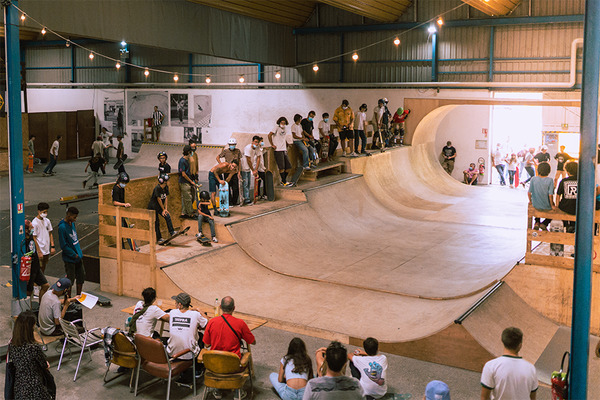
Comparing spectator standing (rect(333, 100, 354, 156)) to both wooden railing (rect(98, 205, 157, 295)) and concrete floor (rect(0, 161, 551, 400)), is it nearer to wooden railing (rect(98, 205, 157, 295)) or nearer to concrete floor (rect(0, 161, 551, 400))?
wooden railing (rect(98, 205, 157, 295))

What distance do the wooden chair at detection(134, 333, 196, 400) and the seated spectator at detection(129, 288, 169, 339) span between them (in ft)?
0.85

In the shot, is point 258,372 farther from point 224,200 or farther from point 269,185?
point 269,185

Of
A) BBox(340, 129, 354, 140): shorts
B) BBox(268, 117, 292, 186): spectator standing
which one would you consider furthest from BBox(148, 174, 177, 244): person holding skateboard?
BBox(340, 129, 354, 140): shorts

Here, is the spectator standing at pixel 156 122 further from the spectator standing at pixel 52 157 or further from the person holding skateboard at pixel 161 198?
the person holding skateboard at pixel 161 198

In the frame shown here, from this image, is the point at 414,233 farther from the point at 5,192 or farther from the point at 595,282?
the point at 5,192

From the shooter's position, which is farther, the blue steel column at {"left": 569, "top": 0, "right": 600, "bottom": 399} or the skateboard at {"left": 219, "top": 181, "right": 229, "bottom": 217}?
the skateboard at {"left": 219, "top": 181, "right": 229, "bottom": 217}

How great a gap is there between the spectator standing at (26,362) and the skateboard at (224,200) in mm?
7282

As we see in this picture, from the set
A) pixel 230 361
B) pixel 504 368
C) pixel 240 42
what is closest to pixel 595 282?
pixel 504 368

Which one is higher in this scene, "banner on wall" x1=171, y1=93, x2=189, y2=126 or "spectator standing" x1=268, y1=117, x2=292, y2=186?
"banner on wall" x1=171, y1=93, x2=189, y2=126

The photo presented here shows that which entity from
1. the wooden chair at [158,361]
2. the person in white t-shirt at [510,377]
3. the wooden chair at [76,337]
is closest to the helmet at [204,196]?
the wooden chair at [76,337]

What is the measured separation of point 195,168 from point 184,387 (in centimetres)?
606

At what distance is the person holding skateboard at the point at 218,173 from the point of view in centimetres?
1224

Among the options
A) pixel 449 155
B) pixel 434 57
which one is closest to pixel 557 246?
pixel 434 57

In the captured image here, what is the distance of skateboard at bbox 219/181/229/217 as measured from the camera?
39.7ft
